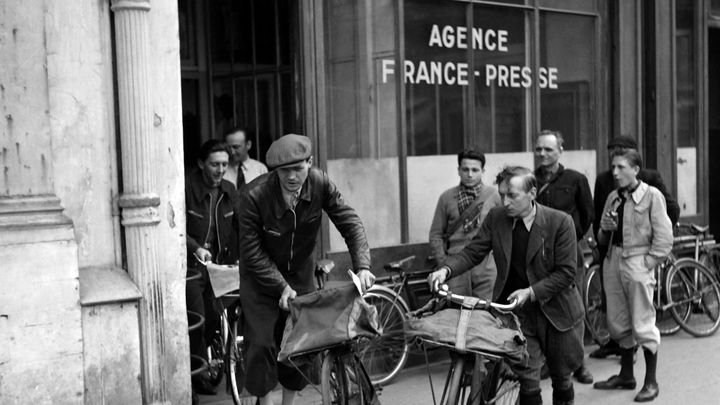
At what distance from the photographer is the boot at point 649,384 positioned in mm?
7879

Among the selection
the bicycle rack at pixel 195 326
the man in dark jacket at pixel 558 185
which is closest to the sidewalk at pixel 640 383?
the bicycle rack at pixel 195 326

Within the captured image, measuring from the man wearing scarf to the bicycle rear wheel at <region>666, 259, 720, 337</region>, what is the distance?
252 cm

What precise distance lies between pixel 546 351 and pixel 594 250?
376 centimetres

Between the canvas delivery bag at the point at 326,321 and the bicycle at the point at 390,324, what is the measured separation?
2.60 meters

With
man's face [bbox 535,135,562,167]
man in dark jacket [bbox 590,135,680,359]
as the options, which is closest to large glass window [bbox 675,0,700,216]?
man in dark jacket [bbox 590,135,680,359]

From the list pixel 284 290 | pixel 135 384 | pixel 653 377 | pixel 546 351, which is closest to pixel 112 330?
pixel 135 384

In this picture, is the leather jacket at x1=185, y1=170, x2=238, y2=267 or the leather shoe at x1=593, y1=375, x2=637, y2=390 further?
the leather shoe at x1=593, y1=375, x2=637, y2=390

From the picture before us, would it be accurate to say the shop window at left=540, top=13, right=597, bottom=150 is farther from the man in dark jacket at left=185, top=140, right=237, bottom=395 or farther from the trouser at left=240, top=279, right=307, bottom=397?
the trouser at left=240, top=279, right=307, bottom=397

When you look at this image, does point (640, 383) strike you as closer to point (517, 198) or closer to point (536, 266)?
point (536, 266)

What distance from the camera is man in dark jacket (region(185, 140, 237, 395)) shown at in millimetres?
8078

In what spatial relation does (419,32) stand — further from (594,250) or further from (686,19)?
(686,19)

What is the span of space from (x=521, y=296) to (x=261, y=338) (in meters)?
1.61

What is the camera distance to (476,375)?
563 cm

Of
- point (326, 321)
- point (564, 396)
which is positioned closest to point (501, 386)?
point (564, 396)
